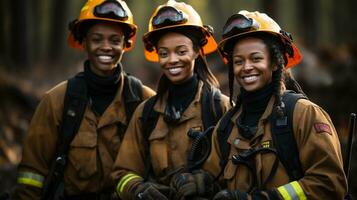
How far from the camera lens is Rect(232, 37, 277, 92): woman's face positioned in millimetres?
4496

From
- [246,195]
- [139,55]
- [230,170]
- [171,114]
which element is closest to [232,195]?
[246,195]

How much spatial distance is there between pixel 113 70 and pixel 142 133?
0.95 m

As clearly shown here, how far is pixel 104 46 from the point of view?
567cm

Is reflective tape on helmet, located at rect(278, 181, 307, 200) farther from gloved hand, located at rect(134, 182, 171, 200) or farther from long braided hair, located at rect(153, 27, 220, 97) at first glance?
long braided hair, located at rect(153, 27, 220, 97)

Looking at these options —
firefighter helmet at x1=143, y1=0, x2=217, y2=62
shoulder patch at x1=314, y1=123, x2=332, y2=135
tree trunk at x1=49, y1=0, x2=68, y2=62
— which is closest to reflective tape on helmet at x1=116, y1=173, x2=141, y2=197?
firefighter helmet at x1=143, y1=0, x2=217, y2=62

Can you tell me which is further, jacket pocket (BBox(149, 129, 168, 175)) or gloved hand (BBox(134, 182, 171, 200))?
jacket pocket (BBox(149, 129, 168, 175))

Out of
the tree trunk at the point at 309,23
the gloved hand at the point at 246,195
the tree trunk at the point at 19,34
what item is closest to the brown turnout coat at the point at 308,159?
the gloved hand at the point at 246,195

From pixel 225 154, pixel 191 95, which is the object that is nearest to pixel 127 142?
pixel 191 95

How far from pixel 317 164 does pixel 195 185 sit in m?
1.06

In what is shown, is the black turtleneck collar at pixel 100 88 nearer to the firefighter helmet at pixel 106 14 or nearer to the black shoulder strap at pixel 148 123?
the firefighter helmet at pixel 106 14

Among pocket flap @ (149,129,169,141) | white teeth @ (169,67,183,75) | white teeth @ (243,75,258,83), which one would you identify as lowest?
pocket flap @ (149,129,169,141)

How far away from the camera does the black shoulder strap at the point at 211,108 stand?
5094 mm

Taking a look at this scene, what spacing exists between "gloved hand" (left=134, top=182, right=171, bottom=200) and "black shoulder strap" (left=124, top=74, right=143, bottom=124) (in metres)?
1.05

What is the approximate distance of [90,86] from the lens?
5711mm
